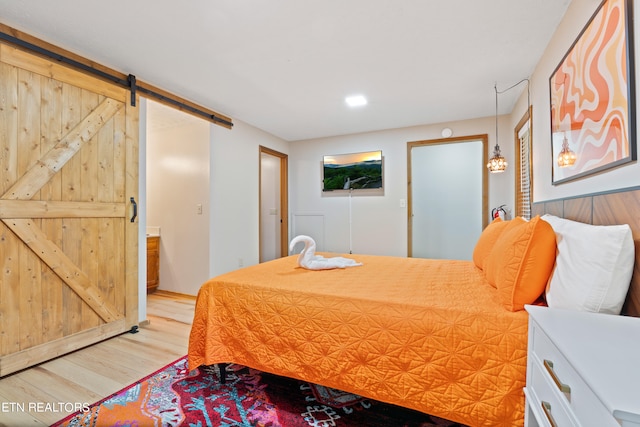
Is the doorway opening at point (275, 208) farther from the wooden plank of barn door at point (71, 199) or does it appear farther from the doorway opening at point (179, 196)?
the wooden plank of barn door at point (71, 199)

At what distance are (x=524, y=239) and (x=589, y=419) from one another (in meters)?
0.78

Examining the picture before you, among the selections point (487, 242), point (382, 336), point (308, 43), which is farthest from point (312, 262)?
point (308, 43)

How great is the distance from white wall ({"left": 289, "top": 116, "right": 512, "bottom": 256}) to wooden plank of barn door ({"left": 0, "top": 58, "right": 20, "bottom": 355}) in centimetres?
351

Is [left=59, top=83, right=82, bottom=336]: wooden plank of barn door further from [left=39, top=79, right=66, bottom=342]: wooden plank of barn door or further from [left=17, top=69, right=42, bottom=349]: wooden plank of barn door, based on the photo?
[left=17, top=69, right=42, bottom=349]: wooden plank of barn door

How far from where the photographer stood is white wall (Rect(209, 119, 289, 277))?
11.5ft

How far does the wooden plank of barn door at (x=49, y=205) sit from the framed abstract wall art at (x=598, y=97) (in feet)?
11.0

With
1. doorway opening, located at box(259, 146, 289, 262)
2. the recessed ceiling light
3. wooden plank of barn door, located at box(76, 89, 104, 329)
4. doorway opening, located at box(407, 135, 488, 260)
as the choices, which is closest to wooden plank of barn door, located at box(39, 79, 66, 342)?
wooden plank of barn door, located at box(76, 89, 104, 329)

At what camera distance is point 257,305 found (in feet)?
5.29

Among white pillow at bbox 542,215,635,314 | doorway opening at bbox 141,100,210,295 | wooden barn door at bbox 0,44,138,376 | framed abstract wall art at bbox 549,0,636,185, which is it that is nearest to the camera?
white pillow at bbox 542,215,635,314

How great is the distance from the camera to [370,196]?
450 cm

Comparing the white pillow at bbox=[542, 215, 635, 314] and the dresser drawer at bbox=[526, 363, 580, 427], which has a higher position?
the white pillow at bbox=[542, 215, 635, 314]

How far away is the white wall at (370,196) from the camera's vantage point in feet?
12.6

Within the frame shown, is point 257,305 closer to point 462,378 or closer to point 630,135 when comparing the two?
point 462,378

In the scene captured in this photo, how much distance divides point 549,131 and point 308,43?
1897 mm
